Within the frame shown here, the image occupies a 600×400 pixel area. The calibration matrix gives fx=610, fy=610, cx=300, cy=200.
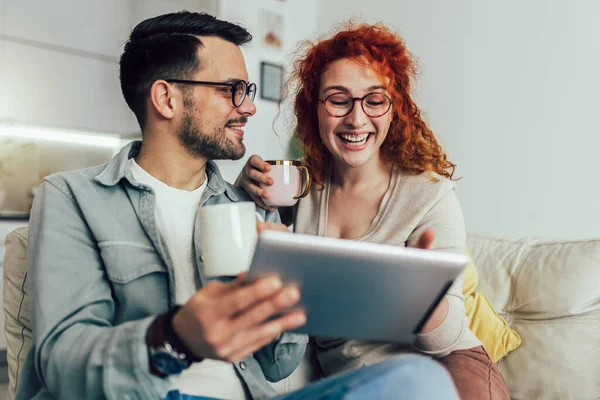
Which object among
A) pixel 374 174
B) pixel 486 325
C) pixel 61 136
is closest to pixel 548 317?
pixel 486 325

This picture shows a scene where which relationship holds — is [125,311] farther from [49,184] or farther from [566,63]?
[566,63]

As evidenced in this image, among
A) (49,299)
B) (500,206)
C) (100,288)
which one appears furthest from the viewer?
(500,206)

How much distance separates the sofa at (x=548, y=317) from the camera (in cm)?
171

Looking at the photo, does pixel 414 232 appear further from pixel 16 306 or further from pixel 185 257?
pixel 16 306

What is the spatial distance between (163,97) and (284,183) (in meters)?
0.35

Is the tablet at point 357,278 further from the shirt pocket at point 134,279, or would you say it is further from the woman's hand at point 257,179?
the woman's hand at point 257,179

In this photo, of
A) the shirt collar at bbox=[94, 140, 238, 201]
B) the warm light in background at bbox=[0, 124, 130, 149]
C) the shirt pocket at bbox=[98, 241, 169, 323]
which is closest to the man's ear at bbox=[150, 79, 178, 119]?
the shirt collar at bbox=[94, 140, 238, 201]

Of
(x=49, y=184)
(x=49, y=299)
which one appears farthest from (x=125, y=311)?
(x=49, y=184)

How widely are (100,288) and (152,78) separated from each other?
0.55m

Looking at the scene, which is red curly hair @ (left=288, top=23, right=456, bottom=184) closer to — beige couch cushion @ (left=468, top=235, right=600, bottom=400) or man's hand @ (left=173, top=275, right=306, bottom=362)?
beige couch cushion @ (left=468, top=235, right=600, bottom=400)

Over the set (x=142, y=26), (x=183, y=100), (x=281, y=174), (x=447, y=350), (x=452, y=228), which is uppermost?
(x=142, y=26)

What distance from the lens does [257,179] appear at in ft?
4.73

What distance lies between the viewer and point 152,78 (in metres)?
1.46

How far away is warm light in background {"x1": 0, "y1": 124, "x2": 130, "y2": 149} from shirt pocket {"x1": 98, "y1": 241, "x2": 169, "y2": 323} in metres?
2.95
